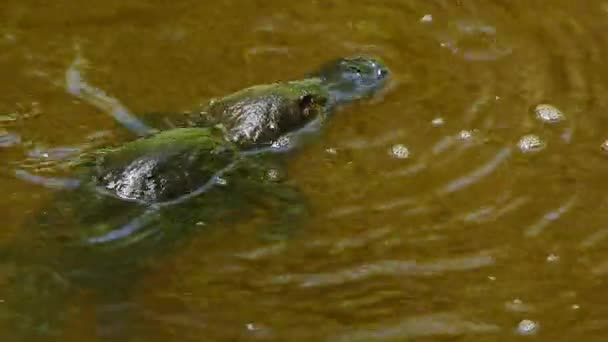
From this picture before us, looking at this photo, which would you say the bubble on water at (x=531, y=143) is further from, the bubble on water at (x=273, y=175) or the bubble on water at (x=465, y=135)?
the bubble on water at (x=273, y=175)

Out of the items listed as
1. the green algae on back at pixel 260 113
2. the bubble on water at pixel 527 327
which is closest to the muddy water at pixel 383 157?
the bubble on water at pixel 527 327

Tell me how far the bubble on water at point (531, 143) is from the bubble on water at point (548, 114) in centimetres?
12

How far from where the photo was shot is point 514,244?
2613 mm

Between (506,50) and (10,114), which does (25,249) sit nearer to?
(10,114)

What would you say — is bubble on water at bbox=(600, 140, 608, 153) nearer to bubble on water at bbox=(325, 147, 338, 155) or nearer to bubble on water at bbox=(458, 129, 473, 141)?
bubble on water at bbox=(458, 129, 473, 141)

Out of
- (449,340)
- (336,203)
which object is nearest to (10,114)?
(336,203)

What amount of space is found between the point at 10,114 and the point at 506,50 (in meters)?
1.78

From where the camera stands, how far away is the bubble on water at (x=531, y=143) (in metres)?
2.98

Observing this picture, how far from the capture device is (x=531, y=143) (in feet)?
9.83

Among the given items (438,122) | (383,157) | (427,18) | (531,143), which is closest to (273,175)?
(383,157)

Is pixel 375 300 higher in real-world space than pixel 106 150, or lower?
→ lower

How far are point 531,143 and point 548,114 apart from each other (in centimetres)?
19

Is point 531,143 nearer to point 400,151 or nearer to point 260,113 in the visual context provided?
point 400,151

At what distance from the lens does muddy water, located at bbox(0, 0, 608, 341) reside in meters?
2.38
